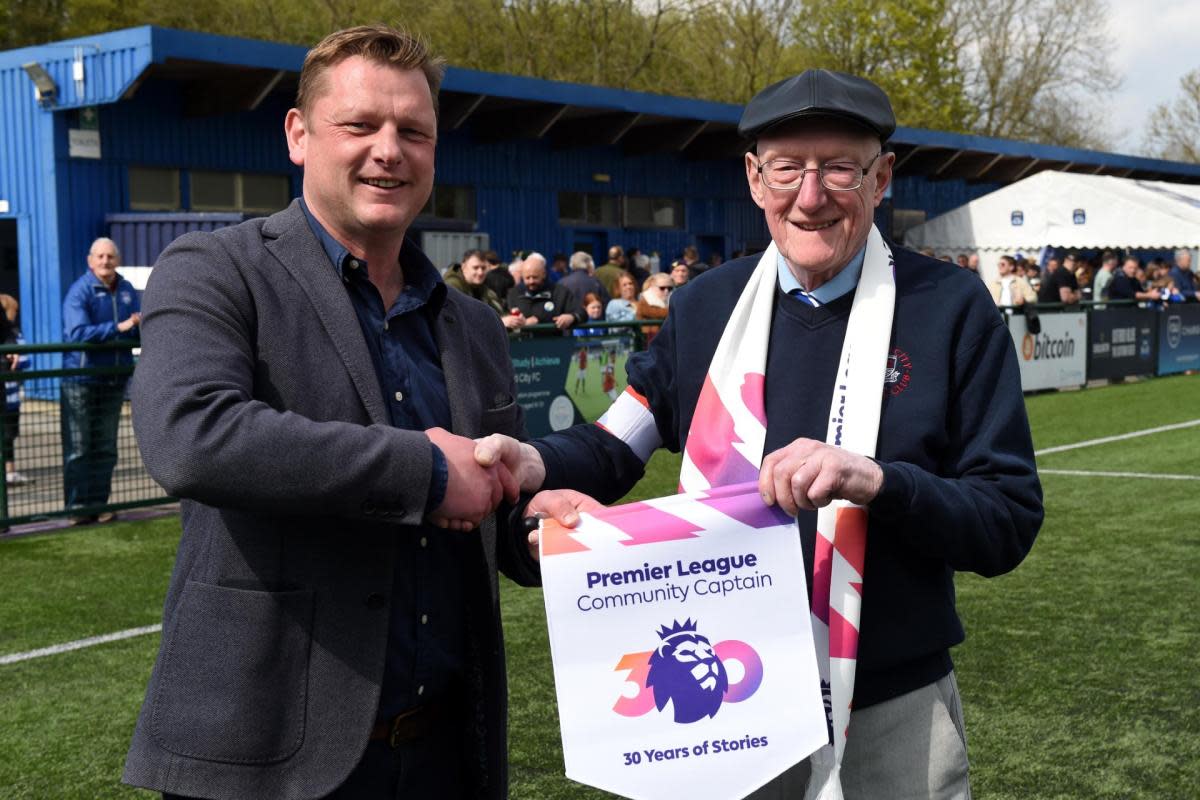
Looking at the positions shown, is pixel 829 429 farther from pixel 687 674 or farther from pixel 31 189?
pixel 31 189

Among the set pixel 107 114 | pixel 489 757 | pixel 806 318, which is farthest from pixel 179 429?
pixel 107 114

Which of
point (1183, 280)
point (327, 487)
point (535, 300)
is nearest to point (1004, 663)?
point (327, 487)

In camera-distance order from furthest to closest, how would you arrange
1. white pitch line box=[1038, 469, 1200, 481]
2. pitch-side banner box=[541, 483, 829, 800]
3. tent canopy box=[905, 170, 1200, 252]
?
tent canopy box=[905, 170, 1200, 252] < white pitch line box=[1038, 469, 1200, 481] < pitch-side banner box=[541, 483, 829, 800]

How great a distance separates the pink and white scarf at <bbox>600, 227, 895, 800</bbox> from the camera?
2.39 m

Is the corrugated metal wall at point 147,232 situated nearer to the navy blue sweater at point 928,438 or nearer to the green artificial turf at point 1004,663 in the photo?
the green artificial turf at point 1004,663

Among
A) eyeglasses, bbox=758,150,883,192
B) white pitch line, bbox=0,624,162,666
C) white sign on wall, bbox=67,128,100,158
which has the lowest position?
white pitch line, bbox=0,624,162,666

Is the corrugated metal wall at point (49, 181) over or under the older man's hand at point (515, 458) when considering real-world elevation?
over

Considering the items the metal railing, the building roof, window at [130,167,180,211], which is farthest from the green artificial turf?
window at [130,167,180,211]

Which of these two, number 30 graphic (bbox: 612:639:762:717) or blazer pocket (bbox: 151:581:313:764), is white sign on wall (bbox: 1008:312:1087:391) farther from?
blazer pocket (bbox: 151:581:313:764)

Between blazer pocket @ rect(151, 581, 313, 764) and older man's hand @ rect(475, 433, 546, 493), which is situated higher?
older man's hand @ rect(475, 433, 546, 493)

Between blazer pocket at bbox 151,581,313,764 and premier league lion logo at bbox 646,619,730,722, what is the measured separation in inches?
23.6

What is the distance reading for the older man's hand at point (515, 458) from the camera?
7.57 ft

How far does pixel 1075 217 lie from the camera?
31594mm

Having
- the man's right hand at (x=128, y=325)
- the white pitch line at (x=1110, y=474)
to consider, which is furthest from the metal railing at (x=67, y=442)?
the white pitch line at (x=1110, y=474)
